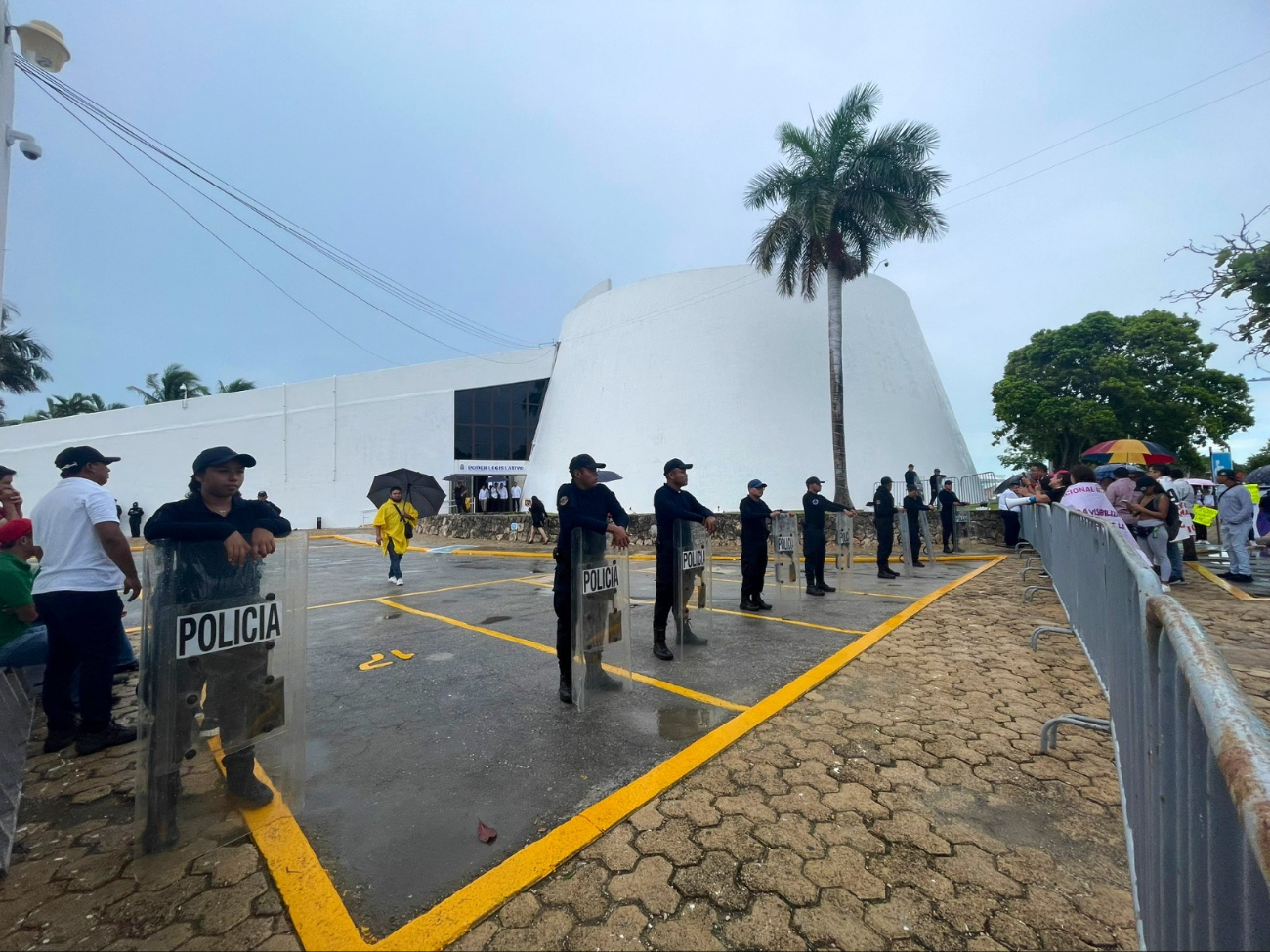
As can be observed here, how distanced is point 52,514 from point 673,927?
13.3ft

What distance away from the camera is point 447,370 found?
89.7ft

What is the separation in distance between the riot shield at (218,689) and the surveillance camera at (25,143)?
22.4 feet

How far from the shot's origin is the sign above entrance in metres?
26.9

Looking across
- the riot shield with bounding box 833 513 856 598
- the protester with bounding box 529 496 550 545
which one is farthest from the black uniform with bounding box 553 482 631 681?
the protester with bounding box 529 496 550 545

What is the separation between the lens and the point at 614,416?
2353 centimetres

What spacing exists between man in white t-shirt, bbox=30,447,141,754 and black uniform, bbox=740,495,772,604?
5639 mm

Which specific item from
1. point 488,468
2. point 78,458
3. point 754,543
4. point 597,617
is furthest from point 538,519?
point 78,458

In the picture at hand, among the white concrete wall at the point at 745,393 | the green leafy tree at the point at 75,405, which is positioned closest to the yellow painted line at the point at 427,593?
the white concrete wall at the point at 745,393

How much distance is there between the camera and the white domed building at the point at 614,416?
2114 centimetres

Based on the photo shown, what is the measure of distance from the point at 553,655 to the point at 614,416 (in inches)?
743

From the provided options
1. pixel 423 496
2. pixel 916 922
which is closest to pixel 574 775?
pixel 916 922

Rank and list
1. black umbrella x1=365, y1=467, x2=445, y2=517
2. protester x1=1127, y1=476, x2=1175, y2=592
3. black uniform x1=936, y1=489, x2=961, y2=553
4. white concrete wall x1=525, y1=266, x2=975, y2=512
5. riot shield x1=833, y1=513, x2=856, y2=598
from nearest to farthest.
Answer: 1. protester x1=1127, y1=476, x2=1175, y2=592
2. riot shield x1=833, y1=513, x2=856, y2=598
3. black uniform x1=936, y1=489, x2=961, y2=553
4. black umbrella x1=365, y1=467, x2=445, y2=517
5. white concrete wall x1=525, y1=266, x2=975, y2=512

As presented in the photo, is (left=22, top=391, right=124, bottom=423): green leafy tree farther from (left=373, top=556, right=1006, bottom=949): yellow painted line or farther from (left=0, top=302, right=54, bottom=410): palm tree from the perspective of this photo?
(left=373, top=556, right=1006, bottom=949): yellow painted line

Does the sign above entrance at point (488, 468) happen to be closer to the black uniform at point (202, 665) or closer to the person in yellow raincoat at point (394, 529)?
the person in yellow raincoat at point (394, 529)
